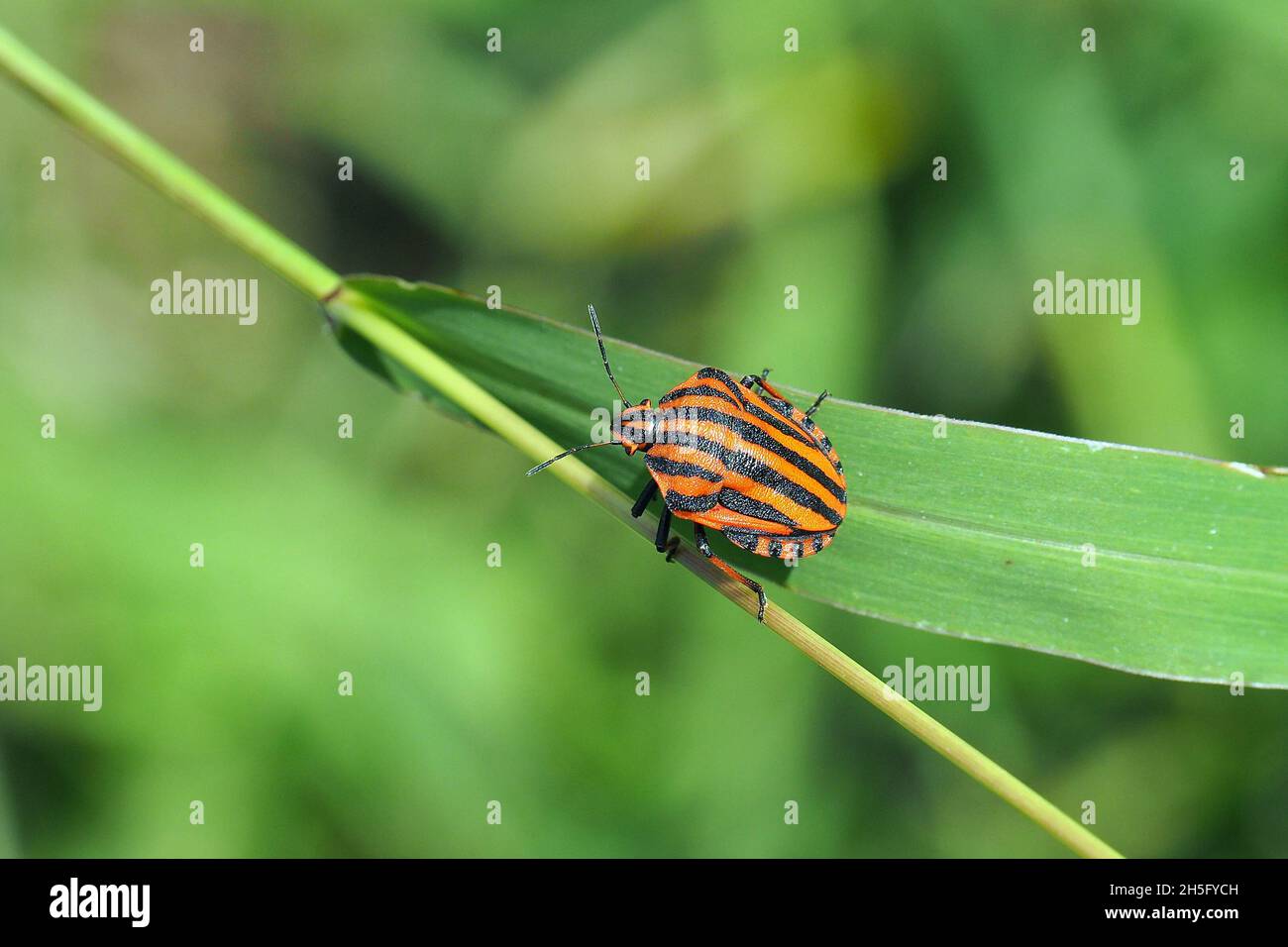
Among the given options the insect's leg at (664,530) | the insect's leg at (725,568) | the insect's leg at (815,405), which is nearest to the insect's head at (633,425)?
the insect's leg at (664,530)

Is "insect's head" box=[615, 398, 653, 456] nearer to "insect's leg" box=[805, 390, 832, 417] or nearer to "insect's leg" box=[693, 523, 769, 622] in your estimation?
"insect's leg" box=[693, 523, 769, 622]

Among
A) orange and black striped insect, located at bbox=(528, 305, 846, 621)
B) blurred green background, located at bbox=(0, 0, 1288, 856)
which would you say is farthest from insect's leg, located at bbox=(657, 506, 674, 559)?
blurred green background, located at bbox=(0, 0, 1288, 856)

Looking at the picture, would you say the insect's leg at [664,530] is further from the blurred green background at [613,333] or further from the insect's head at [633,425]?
the blurred green background at [613,333]

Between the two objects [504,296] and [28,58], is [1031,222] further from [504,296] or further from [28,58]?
[28,58]

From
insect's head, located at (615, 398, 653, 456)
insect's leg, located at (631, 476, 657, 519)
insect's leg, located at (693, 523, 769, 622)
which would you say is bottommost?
insect's leg, located at (693, 523, 769, 622)

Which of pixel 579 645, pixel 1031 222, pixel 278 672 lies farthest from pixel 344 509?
pixel 1031 222
